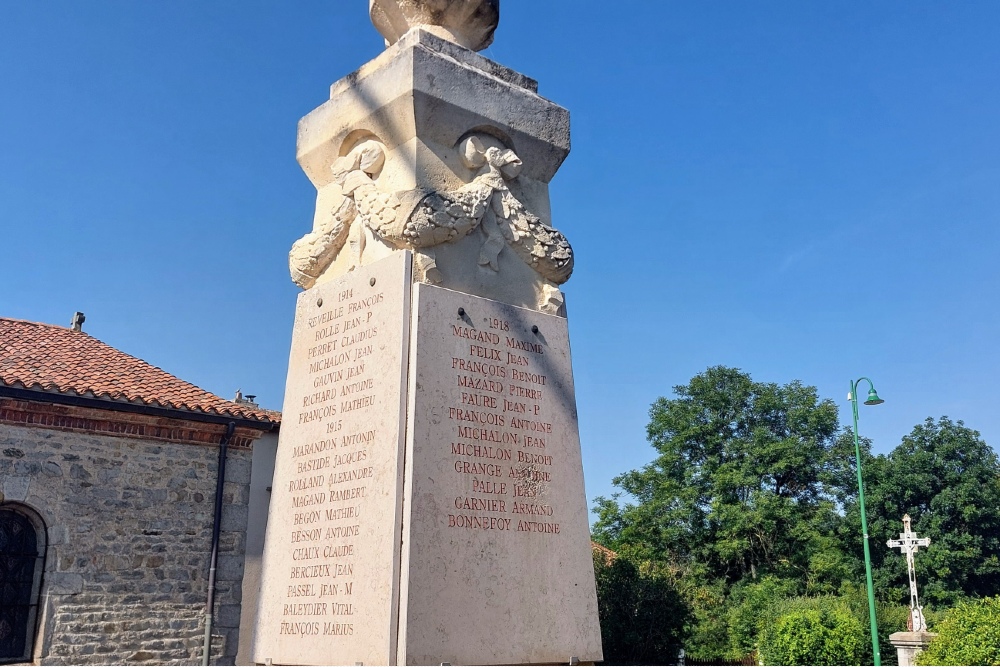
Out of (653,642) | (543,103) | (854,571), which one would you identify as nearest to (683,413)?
(854,571)

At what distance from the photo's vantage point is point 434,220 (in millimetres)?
4176

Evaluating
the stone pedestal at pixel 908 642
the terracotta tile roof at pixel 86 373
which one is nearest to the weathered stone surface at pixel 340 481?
the terracotta tile roof at pixel 86 373

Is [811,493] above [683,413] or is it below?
Result: below

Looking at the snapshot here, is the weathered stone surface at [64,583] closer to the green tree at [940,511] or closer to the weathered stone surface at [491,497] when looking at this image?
the weathered stone surface at [491,497]

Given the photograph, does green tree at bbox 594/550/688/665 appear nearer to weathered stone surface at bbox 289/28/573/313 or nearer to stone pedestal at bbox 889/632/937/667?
stone pedestal at bbox 889/632/937/667

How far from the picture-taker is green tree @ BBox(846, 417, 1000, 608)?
2995cm

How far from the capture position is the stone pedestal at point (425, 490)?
3680mm

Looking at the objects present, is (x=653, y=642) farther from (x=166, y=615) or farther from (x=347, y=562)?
(x=347, y=562)

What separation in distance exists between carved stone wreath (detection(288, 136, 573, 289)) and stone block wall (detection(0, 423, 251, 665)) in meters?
9.97

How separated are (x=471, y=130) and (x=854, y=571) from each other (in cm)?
2924

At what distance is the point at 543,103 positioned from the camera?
4.96 meters

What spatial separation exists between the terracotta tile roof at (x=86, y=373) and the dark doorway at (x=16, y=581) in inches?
78.1

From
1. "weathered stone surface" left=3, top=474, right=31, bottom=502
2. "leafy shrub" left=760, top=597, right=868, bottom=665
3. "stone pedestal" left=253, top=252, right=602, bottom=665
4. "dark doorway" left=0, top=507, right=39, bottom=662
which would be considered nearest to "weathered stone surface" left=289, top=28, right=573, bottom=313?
"stone pedestal" left=253, top=252, right=602, bottom=665

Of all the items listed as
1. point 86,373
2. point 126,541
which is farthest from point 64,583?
point 86,373
